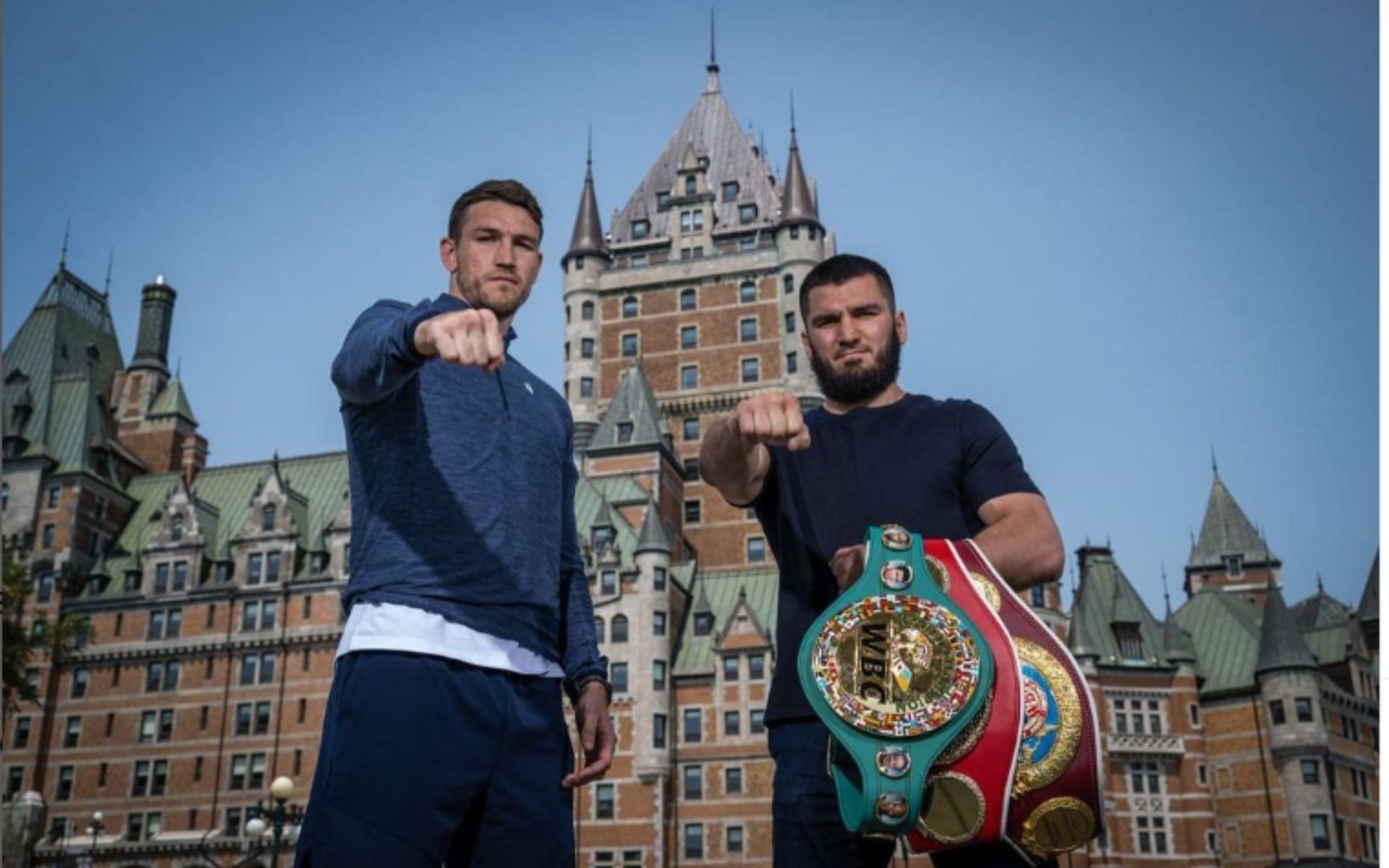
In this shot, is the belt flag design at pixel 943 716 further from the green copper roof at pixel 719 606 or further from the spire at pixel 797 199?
the spire at pixel 797 199

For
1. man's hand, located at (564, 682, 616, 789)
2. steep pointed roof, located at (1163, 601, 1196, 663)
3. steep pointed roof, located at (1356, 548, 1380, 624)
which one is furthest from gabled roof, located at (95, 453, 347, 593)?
man's hand, located at (564, 682, 616, 789)

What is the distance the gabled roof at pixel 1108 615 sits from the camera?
149 ft

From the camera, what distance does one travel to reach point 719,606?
46.2 m

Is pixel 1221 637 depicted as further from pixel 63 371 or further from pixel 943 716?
pixel 943 716

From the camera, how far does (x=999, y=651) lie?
2721mm

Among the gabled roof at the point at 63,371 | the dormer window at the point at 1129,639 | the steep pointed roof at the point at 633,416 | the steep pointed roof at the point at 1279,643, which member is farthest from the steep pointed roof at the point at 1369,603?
the gabled roof at the point at 63,371

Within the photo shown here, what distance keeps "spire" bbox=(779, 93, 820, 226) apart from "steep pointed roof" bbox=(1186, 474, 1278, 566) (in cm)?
2140

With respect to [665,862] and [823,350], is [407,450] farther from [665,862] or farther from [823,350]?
[665,862]

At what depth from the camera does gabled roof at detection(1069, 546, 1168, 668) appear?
149 feet

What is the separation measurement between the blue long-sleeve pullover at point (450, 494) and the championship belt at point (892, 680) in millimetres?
1029

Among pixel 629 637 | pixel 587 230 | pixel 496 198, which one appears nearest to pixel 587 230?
pixel 587 230

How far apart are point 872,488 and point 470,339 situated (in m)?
1.17

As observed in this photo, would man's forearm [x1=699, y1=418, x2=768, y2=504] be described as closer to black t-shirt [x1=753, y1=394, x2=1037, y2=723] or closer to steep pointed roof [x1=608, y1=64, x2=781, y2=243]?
black t-shirt [x1=753, y1=394, x2=1037, y2=723]

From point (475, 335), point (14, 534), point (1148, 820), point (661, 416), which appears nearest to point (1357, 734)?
point (1148, 820)
